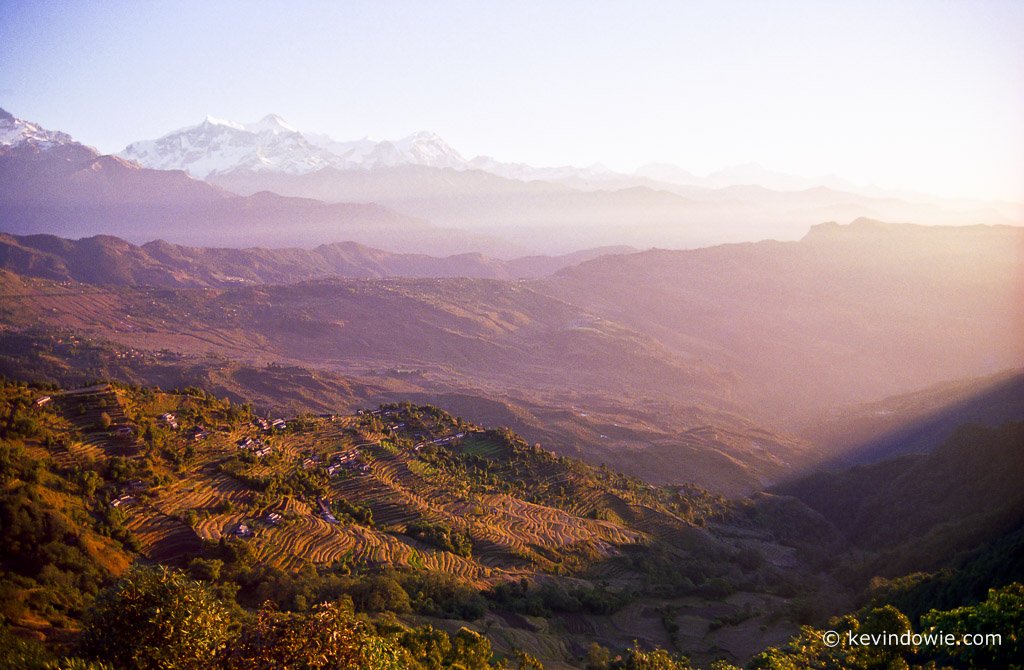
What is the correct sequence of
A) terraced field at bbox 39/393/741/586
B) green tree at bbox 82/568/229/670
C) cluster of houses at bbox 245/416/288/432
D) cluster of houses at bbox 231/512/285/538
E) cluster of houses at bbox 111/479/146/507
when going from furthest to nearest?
cluster of houses at bbox 245/416/288/432 → terraced field at bbox 39/393/741/586 → cluster of houses at bbox 231/512/285/538 → cluster of houses at bbox 111/479/146/507 → green tree at bbox 82/568/229/670

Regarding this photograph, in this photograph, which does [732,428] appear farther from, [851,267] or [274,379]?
[851,267]

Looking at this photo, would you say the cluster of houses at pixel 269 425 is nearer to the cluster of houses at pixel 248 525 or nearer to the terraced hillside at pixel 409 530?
the terraced hillside at pixel 409 530

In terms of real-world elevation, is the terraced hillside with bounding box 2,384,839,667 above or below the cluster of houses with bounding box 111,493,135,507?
below

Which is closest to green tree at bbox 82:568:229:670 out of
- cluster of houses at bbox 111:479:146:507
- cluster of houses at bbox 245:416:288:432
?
cluster of houses at bbox 111:479:146:507

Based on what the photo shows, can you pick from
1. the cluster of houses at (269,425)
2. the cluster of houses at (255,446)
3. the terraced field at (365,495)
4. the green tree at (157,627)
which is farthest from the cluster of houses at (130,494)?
the green tree at (157,627)

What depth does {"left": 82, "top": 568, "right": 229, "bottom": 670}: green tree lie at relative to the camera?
900cm

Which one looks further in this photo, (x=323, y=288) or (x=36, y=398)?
(x=323, y=288)

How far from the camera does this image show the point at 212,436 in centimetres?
3119

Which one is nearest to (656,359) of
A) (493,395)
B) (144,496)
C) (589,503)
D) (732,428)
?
(732,428)

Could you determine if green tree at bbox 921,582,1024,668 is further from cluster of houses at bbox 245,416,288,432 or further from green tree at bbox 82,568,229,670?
cluster of houses at bbox 245,416,288,432

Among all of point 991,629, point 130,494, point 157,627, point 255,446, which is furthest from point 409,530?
point 991,629

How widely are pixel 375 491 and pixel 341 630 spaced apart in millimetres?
24847

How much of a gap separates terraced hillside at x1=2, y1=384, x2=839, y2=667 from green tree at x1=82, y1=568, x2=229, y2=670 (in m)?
9.41

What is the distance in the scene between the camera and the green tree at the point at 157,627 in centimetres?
900
